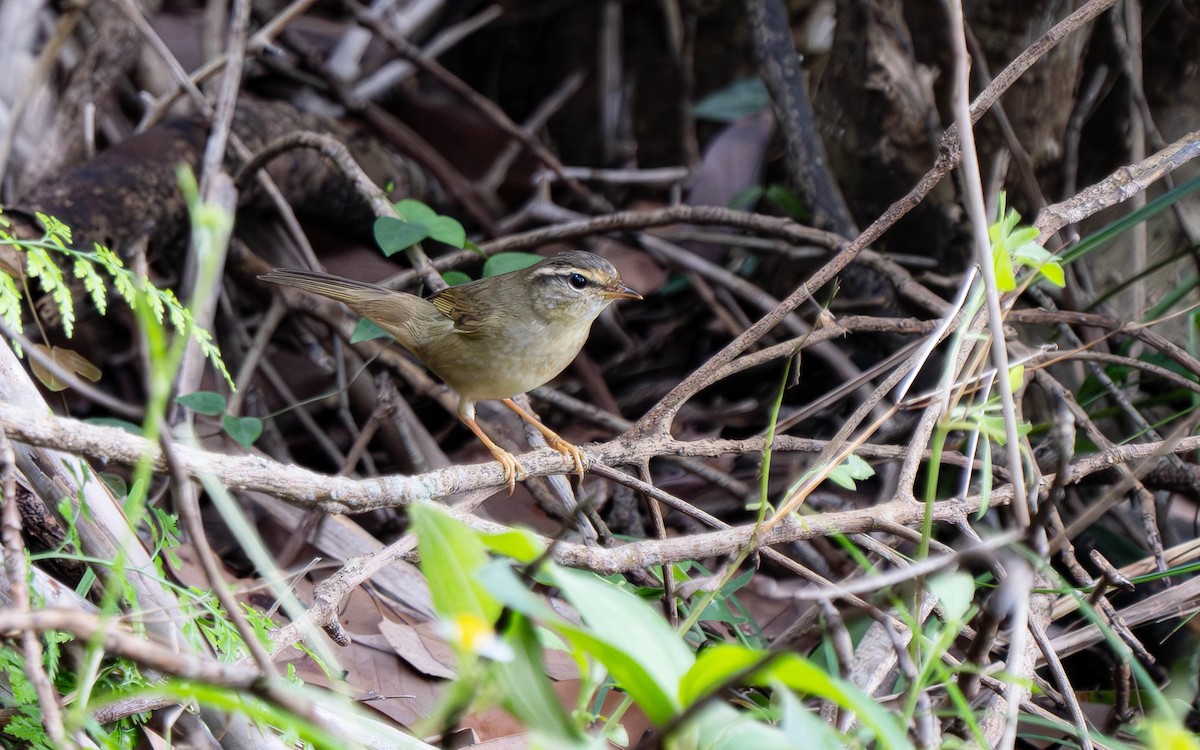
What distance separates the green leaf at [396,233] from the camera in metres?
2.96

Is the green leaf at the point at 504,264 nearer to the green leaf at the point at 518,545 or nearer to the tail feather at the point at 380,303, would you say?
the tail feather at the point at 380,303

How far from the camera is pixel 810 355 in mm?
3729

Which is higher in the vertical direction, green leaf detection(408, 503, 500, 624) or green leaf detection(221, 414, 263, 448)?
green leaf detection(408, 503, 500, 624)

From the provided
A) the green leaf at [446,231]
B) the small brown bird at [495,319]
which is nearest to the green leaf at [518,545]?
the small brown bird at [495,319]

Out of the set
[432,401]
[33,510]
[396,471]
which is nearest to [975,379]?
[33,510]

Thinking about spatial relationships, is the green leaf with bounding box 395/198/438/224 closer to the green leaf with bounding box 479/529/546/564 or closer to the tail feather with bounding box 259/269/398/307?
the tail feather with bounding box 259/269/398/307

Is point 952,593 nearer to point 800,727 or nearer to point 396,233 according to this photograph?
point 800,727

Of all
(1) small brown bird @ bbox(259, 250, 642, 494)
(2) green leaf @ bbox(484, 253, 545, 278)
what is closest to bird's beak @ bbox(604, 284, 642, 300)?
(1) small brown bird @ bbox(259, 250, 642, 494)

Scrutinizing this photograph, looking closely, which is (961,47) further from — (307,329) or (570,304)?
(307,329)

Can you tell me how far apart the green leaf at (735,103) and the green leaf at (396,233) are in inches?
87.6

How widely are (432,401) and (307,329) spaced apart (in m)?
0.55

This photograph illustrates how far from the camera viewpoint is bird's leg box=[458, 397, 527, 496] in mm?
2305

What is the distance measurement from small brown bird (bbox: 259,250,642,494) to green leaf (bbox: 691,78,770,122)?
5.66ft

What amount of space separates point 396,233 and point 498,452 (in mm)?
746
